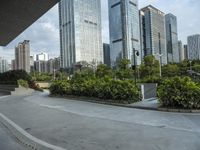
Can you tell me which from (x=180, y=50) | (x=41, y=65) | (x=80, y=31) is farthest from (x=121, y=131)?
(x=41, y=65)

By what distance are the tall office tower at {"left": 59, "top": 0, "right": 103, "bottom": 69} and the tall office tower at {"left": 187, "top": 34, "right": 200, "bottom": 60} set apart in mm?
33130

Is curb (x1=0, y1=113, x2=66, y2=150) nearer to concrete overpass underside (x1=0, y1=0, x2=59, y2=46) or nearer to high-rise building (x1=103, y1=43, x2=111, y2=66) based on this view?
concrete overpass underside (x1=0, y1=0, x2=59, y2=46)

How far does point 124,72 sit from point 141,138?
44.5m

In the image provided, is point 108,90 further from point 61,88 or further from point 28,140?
point 28,140

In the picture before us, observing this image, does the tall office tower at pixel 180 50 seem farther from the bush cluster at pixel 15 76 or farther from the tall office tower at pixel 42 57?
the bush cluster at pixel 15 76

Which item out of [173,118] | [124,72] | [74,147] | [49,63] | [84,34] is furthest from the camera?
[49,63]

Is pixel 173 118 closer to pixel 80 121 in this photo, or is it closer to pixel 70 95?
pixel 80 121

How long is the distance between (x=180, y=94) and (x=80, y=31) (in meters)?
69.6

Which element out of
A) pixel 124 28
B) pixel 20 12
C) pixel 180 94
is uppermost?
pixel 124 28

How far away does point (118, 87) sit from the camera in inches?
570

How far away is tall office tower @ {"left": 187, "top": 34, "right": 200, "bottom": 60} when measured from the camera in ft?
319

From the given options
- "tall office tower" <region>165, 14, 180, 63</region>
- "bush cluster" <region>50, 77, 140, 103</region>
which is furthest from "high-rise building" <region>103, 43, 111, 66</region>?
"bush cluster" <region>50, 77, 140, 103</region>

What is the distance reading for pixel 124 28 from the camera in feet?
252

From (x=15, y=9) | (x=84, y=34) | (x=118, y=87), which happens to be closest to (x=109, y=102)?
(x=118, y=87)
